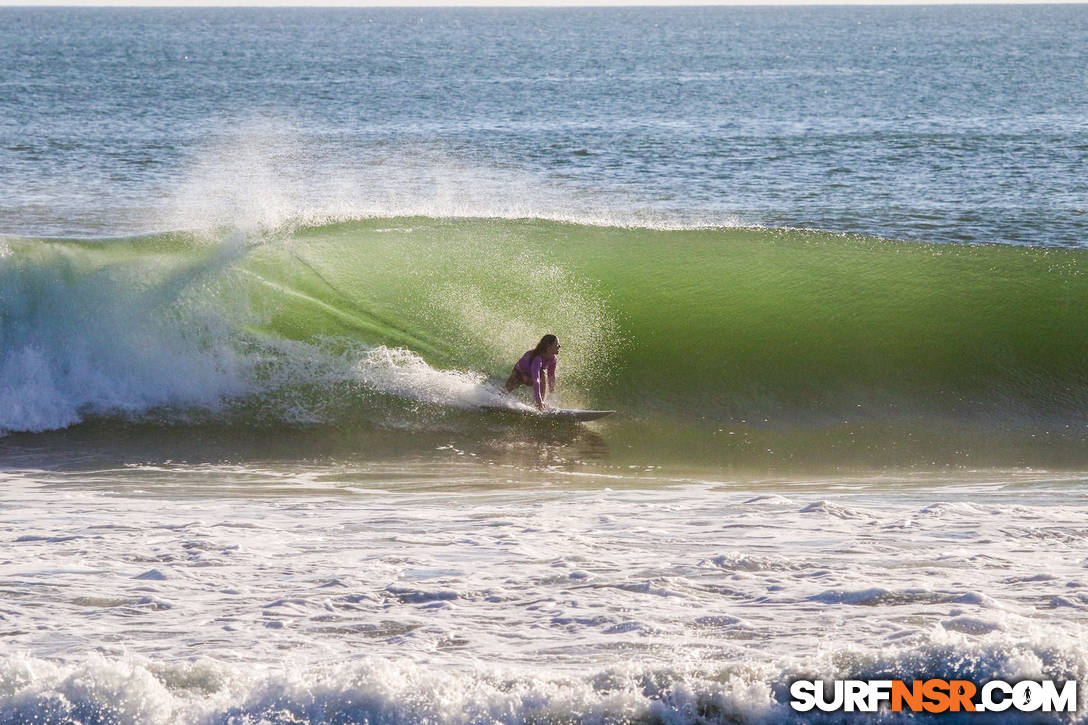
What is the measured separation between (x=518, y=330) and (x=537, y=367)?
53.1 inches

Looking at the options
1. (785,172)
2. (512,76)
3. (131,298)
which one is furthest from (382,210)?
(512,76)

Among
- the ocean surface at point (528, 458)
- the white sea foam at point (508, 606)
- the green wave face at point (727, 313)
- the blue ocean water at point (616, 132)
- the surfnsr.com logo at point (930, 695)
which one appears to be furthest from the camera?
the blue ocean water at point (616, 132)

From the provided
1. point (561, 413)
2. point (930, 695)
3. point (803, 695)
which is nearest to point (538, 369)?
point (561, 413)

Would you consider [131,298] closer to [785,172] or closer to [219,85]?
[785,172]

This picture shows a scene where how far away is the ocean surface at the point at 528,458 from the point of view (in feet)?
14.2

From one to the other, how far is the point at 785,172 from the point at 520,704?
2207 cm

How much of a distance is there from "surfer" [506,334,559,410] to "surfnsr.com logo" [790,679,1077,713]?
183 inches

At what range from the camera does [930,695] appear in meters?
4.13

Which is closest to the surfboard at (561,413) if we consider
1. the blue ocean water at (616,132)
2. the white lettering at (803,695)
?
the white lettering at (803,695)

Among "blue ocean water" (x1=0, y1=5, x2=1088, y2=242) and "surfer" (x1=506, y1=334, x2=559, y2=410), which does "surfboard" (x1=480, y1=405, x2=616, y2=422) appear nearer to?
"surfer" (x1=506, y1=334, x2=559, y2=410)

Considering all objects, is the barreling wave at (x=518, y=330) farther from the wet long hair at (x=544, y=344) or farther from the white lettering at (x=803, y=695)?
the white lettering at (x=803, y=695)

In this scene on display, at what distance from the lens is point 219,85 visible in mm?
51844

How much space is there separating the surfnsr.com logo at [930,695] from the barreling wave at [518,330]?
4.79 m

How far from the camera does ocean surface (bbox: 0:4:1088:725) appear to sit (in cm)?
434
